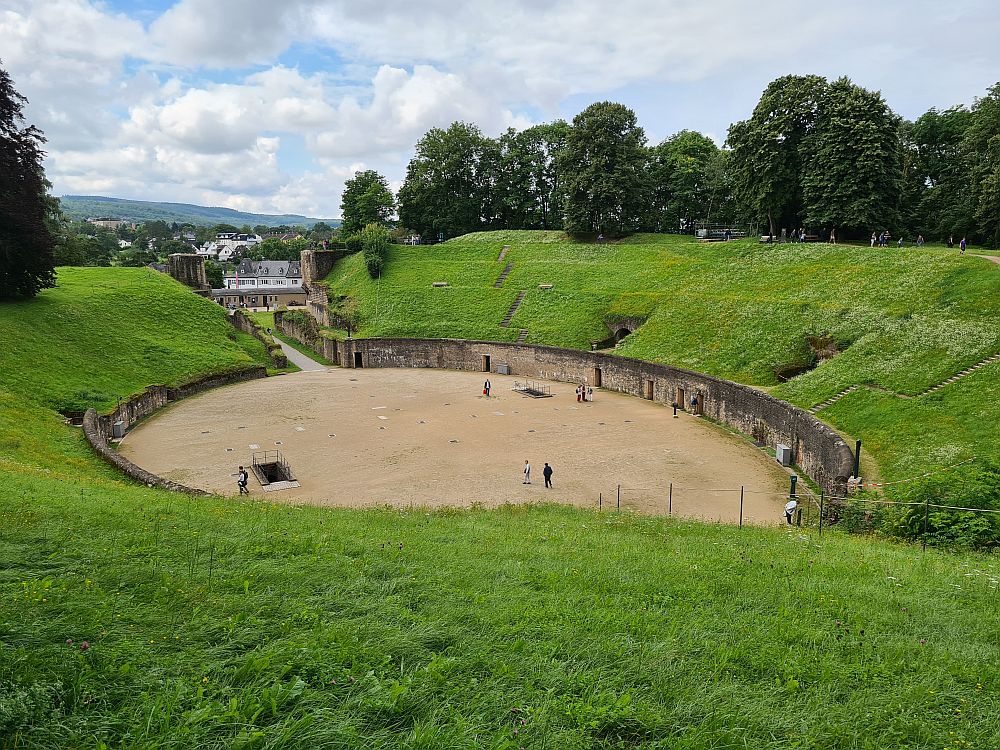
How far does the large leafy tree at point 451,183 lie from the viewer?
65500mm

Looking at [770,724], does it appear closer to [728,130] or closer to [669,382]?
[669,382]

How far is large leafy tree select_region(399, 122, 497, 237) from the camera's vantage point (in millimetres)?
65500

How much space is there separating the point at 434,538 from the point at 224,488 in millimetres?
10786

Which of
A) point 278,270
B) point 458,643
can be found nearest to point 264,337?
point 458,643

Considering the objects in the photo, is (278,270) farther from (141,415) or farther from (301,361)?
(141,415)

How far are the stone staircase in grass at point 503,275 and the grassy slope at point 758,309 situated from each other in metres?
0.57

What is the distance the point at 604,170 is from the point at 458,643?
53.0 metres

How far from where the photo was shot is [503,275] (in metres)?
50.3

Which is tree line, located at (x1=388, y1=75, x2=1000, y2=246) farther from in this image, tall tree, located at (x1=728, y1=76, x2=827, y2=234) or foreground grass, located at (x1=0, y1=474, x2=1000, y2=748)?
foreground grass, located at (x1=0, y1=474, x2=1000, y2=748)

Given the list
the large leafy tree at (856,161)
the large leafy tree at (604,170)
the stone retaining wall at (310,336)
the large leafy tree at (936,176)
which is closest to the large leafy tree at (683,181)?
the large leafy tree at (604,170)

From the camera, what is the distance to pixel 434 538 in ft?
36.2

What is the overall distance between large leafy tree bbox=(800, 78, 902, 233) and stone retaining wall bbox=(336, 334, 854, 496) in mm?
19922

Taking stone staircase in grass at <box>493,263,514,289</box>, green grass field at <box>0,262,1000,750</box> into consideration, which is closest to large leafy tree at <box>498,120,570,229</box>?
stone staircase in grass at <box>493,263,514,289</box>

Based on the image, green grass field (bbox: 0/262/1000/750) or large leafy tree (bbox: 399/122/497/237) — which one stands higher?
large leafy tree (bbox: 399/122/497/237)
